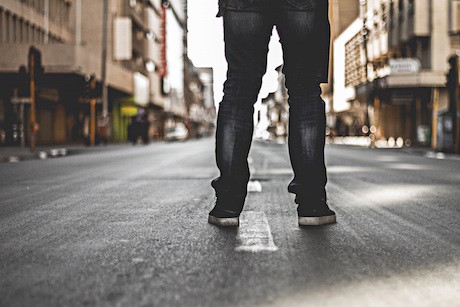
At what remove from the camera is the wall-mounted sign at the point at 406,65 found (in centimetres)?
3625

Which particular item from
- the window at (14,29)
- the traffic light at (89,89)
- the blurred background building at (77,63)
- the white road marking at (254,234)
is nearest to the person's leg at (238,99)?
the white road marking at (254,234)

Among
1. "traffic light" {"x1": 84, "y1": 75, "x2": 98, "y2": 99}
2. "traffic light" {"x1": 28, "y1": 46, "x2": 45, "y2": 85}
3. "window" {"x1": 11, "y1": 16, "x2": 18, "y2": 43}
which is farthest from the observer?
"window" {"x1": 11, "y1": 16, "x2": 18, "y2": 43}

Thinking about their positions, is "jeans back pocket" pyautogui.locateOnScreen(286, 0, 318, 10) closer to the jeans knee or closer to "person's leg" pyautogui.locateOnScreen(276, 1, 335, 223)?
"person's leg" pyautogui.locateOnScreen(276, 1, 335, 223)

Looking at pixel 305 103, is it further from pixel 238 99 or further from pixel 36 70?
pixel 36 70

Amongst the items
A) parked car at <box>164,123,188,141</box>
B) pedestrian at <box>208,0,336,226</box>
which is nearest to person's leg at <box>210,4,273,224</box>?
pedestrian at <box>208,0,336,226</box>

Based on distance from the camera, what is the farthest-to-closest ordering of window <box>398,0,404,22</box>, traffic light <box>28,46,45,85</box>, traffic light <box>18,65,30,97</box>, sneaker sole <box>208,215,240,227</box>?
1. window <box>398,0,404,22</box>
2. traffic light <box>18,65,30,97</box>
3. traffic light <box>28,46,45,85</box>
4. sneaker sole <box>208,215,240,227</box>

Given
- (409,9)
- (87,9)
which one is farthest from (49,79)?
(409,9)

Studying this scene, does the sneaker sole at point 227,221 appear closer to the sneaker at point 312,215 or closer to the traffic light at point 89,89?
the sneaker at point 312,215

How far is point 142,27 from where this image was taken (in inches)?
2532

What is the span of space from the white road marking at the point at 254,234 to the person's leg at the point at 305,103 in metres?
0.26

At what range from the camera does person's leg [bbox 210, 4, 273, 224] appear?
11.3 feet

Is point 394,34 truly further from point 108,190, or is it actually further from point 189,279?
point 189,279

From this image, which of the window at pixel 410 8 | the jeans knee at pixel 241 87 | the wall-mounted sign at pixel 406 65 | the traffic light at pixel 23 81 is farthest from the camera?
the window at pixel 410 8

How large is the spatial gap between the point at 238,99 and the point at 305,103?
0.38 meters
